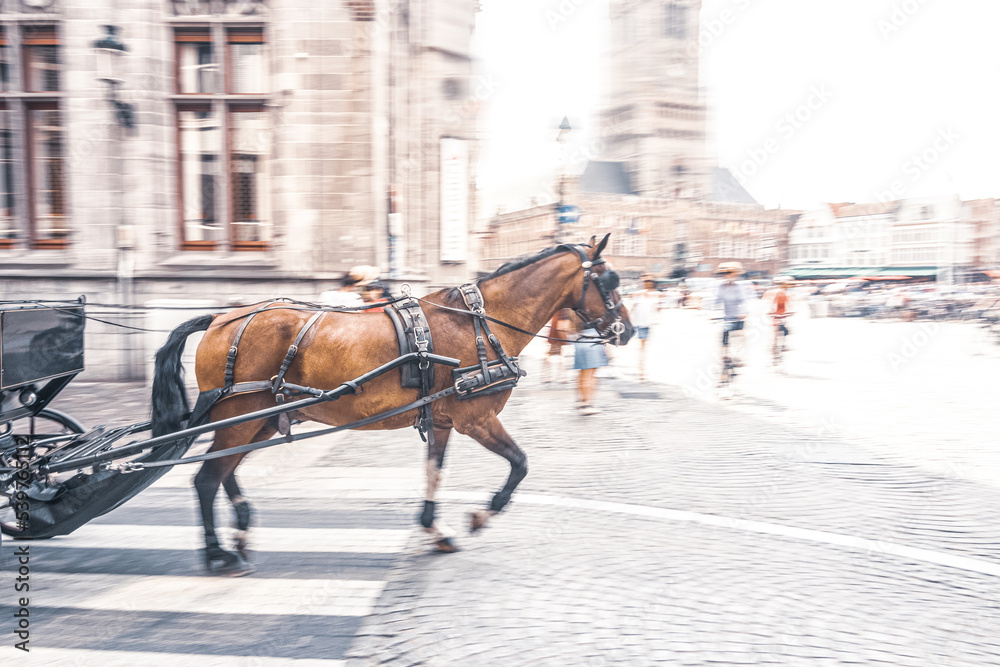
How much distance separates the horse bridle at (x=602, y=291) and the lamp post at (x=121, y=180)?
796 centimetres

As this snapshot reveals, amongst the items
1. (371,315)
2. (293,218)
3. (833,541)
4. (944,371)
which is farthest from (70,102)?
(944,371)

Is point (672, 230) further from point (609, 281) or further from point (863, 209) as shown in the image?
point (609, 281)

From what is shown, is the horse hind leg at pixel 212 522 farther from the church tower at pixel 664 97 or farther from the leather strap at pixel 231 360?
the church tower at pixel 664 97

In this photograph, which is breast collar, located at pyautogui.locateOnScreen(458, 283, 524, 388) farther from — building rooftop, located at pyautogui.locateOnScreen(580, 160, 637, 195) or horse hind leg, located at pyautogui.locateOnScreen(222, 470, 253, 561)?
building rooftop, located at pyautogui.locateOnScreen(580, 160, 637, 195)

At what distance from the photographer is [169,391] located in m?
4.10

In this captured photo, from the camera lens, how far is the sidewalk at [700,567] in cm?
316

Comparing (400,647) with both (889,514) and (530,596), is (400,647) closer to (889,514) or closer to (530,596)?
(530,596)

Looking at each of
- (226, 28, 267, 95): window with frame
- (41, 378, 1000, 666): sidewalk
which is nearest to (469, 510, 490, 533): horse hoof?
(41, 378, 1000, 666): sidewalk

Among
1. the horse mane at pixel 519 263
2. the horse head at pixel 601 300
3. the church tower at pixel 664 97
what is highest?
the church tower at pixel 664 97

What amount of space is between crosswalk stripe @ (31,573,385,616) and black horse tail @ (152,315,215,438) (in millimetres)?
873

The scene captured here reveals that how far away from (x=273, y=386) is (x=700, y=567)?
2.75m

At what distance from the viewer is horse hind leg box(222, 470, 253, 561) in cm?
418

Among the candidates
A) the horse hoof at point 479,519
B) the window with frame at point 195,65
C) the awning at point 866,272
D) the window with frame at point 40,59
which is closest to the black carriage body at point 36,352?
the horse hoof at point 479,519

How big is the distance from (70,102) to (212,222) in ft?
8.67
